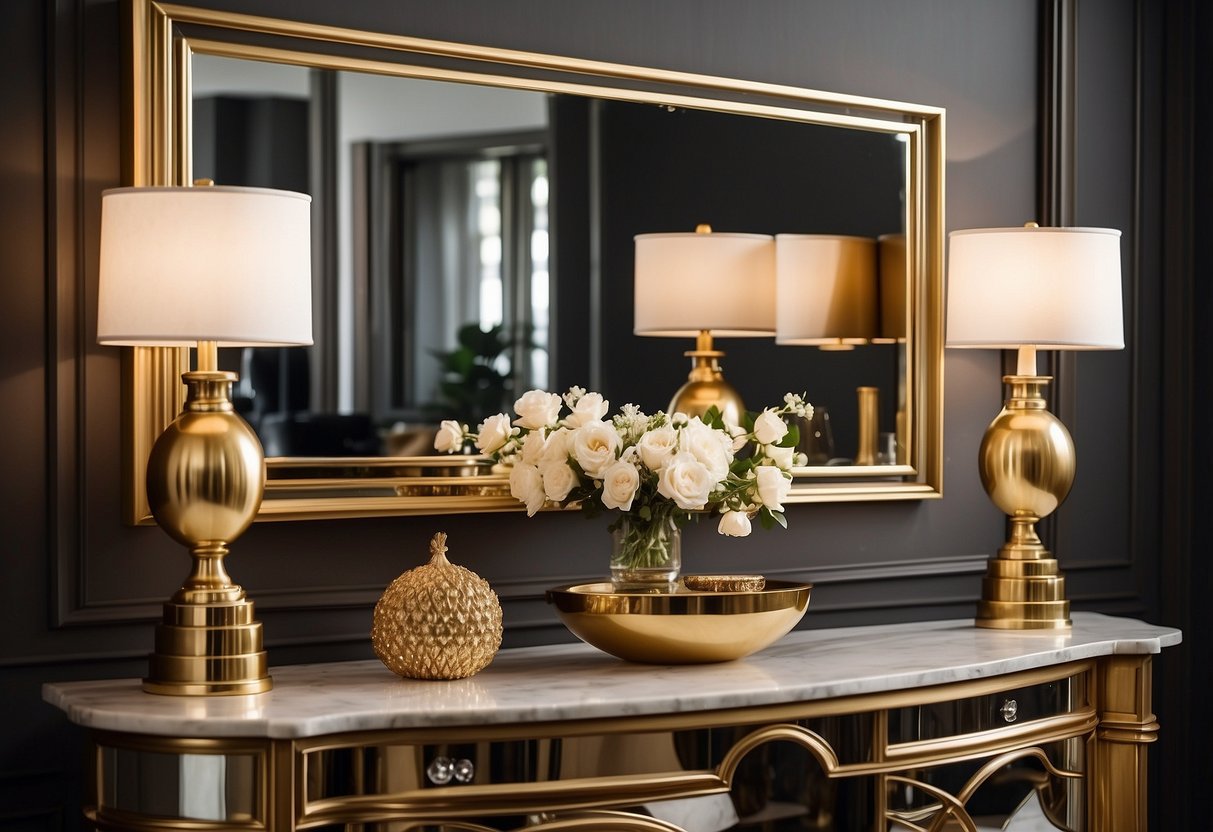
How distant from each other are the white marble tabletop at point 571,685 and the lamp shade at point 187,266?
1.72ft

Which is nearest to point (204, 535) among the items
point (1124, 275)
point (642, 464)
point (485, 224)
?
point (642, 464)

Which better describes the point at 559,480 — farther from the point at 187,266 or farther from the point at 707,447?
the point at 187,266

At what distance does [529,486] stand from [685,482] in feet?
0.90

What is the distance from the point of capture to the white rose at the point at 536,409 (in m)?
2.51

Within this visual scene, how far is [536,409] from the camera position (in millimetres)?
2512

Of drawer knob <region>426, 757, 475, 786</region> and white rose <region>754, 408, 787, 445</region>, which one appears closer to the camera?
drawer knob <region>426, 757, 475, 786</region>

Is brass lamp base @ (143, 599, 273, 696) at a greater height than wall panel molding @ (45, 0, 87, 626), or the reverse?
wall panel molding @ (45, 0, 87, 626)

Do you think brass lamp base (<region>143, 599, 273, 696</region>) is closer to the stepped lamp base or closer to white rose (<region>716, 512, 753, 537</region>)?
white rose (<region>716, 512, 753, 537</region>)

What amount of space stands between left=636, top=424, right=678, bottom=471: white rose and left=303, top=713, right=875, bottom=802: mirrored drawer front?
0.44 metres

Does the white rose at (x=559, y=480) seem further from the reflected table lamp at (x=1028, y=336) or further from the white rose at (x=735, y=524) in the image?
the reflected table lamp at (x=1028, y=336)

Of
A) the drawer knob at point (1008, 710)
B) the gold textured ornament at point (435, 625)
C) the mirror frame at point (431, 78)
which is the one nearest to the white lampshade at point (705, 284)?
the mirror frame at point (431, 78)

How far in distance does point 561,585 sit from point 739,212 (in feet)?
2.66

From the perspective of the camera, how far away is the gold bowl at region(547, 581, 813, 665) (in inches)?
93.1

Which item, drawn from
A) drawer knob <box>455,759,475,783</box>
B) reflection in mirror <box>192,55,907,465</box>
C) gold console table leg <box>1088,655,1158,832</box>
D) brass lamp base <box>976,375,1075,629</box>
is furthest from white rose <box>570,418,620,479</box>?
gold console table leg <box>1088,655,1158,832</box>
